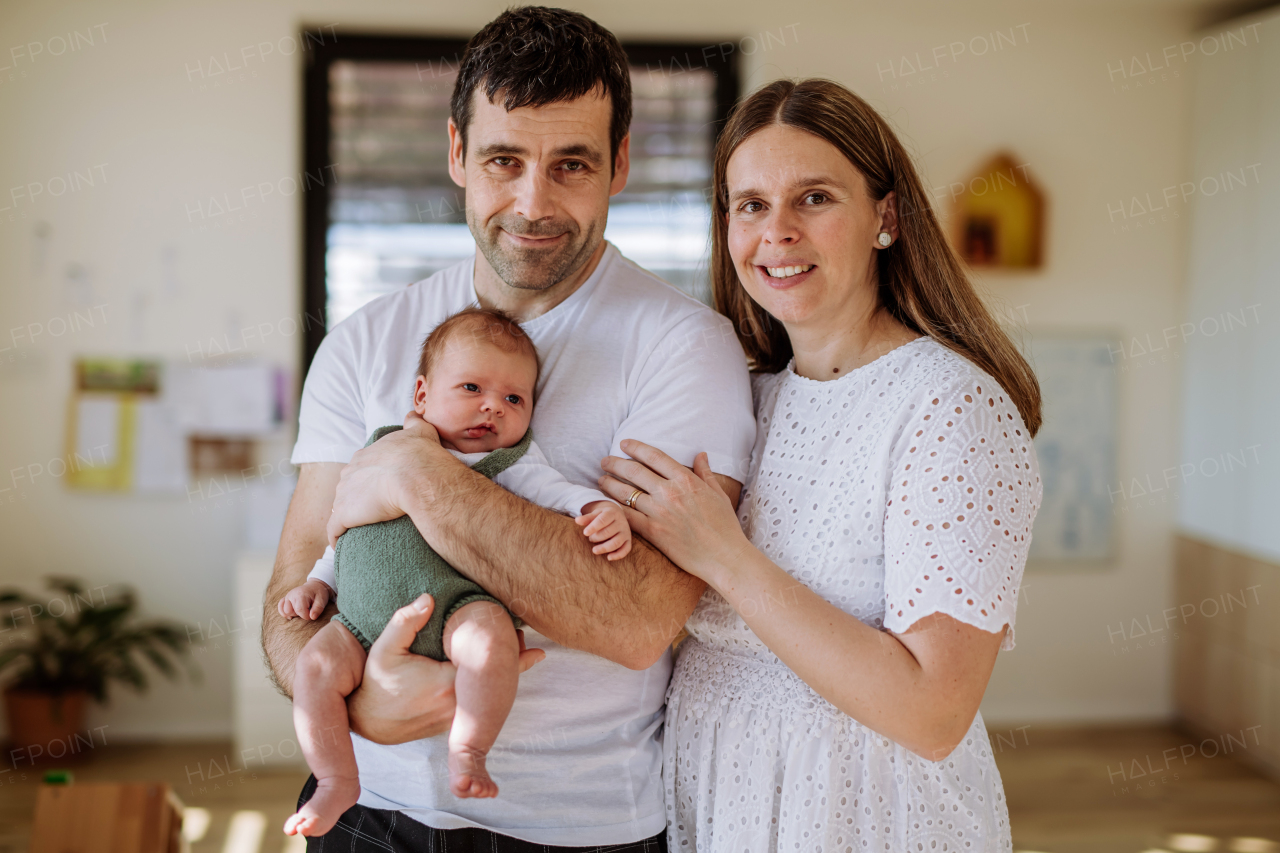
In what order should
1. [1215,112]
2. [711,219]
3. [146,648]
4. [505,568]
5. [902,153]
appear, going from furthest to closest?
[1215,112], [146,648], [711,219], [902,153], [505,568]

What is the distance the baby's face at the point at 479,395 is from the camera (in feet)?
4.70

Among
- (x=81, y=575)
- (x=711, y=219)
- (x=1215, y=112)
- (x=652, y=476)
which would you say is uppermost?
(x=1215, y=112)

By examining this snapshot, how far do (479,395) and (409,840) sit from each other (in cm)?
65

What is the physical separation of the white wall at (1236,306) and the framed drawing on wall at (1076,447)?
356 mm

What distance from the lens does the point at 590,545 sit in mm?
1298

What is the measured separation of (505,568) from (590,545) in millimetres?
115

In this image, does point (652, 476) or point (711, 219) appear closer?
point (652, 476)

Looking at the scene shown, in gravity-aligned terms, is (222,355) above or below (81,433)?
above

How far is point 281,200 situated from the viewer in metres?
3.99

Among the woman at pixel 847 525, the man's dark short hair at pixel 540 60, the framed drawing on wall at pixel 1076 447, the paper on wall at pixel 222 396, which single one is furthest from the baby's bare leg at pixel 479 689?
the framed drawing on wall at pixel 1076 447

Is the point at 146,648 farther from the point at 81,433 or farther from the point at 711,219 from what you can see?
the point at 711,219

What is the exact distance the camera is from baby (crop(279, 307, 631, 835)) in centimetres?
123

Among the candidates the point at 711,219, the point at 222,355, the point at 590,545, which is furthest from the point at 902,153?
the point at 222,355

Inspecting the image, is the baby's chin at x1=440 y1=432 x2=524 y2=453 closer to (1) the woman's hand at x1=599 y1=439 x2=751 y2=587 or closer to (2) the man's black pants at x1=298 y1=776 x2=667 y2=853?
(1) the woman's hand at x1=599 y1=439 x2=751 y2=587
